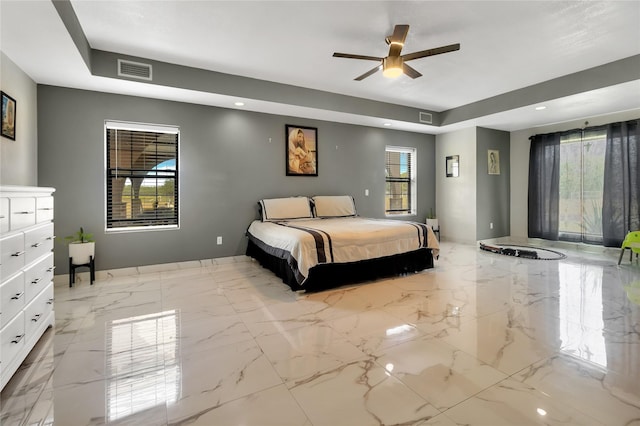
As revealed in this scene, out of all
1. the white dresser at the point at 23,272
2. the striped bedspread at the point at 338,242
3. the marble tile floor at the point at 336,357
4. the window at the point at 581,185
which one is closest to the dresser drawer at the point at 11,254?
the white dresser at the point at 23,272

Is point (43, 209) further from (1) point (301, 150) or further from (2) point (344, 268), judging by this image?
(1) point (301, 150)

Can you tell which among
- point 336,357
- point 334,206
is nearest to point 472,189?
point 334,206

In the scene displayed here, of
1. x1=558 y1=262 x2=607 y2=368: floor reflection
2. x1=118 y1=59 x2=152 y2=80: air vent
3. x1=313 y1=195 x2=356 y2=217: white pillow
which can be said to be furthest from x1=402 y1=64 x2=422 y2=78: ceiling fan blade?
x1=118 y1=59 x2=152 y2=80: air vent

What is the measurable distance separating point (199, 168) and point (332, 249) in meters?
2.46

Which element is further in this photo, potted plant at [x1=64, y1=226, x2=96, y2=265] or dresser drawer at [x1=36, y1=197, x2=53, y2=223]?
potted plant at [x1=64, y1=226, x2=96, y2=265]

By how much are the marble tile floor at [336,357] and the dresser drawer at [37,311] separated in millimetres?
178

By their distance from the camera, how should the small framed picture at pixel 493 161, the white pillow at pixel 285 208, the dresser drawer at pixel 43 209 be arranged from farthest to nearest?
the small framed picture at pixel 493 161
the white pillow at pixel 285 208
the dresser drawer at pixel 43 209

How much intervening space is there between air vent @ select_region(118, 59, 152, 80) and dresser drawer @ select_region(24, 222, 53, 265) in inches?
77.6

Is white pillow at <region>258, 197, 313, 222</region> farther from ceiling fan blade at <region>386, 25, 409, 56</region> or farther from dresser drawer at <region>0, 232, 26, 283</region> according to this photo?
dresser drawer at <region>0, 232, 26, 283</region>

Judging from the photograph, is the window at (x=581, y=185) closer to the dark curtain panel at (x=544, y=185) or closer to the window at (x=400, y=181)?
the dark curtain panel at (x=544, y=185)

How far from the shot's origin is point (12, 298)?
1.76m

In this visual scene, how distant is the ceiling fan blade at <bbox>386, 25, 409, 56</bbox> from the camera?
104 inches

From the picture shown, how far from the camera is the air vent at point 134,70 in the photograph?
3.45 m

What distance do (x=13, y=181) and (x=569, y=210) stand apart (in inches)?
321
